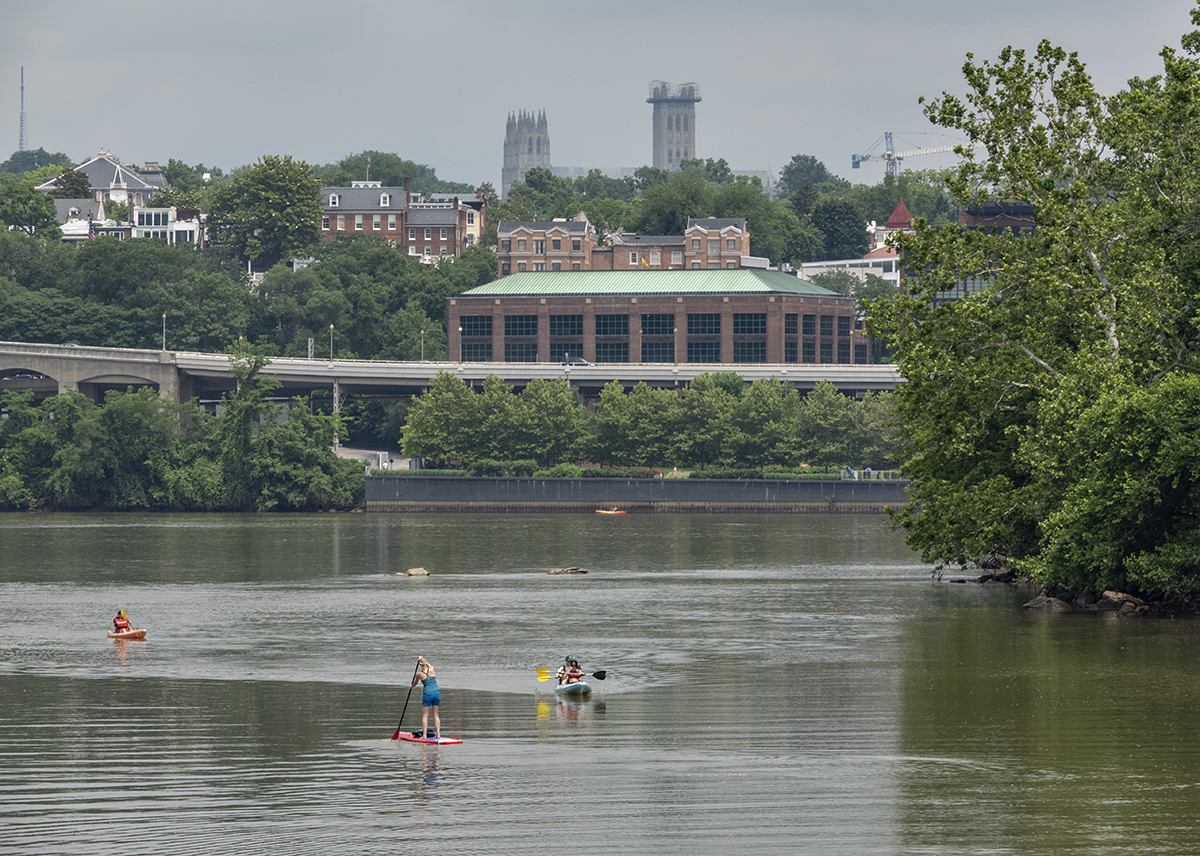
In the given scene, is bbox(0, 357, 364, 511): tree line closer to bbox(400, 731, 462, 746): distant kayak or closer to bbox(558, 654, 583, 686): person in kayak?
bbox(558, 654, 583, 686): person in kayak

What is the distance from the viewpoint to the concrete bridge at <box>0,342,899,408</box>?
16900 centimetres

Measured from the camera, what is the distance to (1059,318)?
6228 cm

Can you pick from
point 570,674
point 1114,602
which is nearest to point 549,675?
point 570,674

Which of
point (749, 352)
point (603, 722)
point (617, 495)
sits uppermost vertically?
Answer: point (749, 352)

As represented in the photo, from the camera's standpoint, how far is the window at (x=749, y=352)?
19675cm

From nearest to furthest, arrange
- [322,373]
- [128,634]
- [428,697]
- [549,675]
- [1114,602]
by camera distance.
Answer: [428,697], [549,675], [128,634], [1114,602], [322,373]

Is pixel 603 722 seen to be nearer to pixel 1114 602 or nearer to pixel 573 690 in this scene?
pixel 573 690

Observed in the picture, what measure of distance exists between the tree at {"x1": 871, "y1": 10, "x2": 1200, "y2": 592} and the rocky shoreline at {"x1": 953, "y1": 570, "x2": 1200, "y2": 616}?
0.78 meters

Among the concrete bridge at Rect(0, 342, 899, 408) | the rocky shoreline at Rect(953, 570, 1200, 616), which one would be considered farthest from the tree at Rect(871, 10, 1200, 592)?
the concrete bridge at Rect(0, 342, 899, 408)

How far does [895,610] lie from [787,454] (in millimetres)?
98984

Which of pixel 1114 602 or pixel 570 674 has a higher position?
pixel 1114 602

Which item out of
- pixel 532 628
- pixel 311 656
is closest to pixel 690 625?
pixel 532 628

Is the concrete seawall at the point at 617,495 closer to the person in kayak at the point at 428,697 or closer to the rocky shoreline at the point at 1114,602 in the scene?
the rocky shoreline at the point at 1114,602

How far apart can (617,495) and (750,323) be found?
145 ft
